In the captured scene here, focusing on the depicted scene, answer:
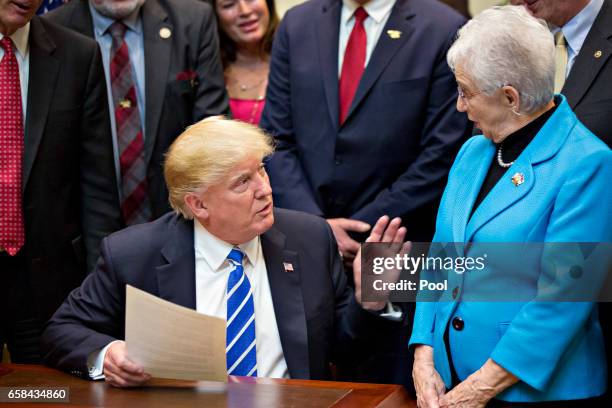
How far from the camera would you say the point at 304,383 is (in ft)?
9.73

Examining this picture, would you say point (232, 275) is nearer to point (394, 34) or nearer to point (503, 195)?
point (503, 195)

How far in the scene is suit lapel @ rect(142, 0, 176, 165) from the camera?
15.2 feet

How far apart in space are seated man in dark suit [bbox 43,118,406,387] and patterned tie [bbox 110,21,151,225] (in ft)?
3.73

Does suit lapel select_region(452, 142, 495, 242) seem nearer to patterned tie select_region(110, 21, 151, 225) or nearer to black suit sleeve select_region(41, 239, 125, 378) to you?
black suit sleeve select_region(41, 239, 125, 378)

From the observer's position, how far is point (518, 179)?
2.94 m

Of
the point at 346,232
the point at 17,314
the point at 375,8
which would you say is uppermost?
the point at 375,8

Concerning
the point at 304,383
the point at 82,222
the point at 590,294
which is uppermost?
the point at 590,294

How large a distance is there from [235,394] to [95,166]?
180 centimetres

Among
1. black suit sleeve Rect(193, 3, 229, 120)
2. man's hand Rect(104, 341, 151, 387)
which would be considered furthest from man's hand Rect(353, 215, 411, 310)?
black suit sleeve Rect(193, 3, 229, 120)

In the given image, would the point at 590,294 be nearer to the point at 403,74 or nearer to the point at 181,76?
the point at 403,74

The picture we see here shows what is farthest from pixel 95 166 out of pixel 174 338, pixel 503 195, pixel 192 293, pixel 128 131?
pixel 503 195

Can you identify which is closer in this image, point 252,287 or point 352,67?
point 252,287

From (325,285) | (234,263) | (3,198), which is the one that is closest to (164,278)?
(234,263)

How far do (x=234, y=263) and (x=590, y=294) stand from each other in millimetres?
1154
